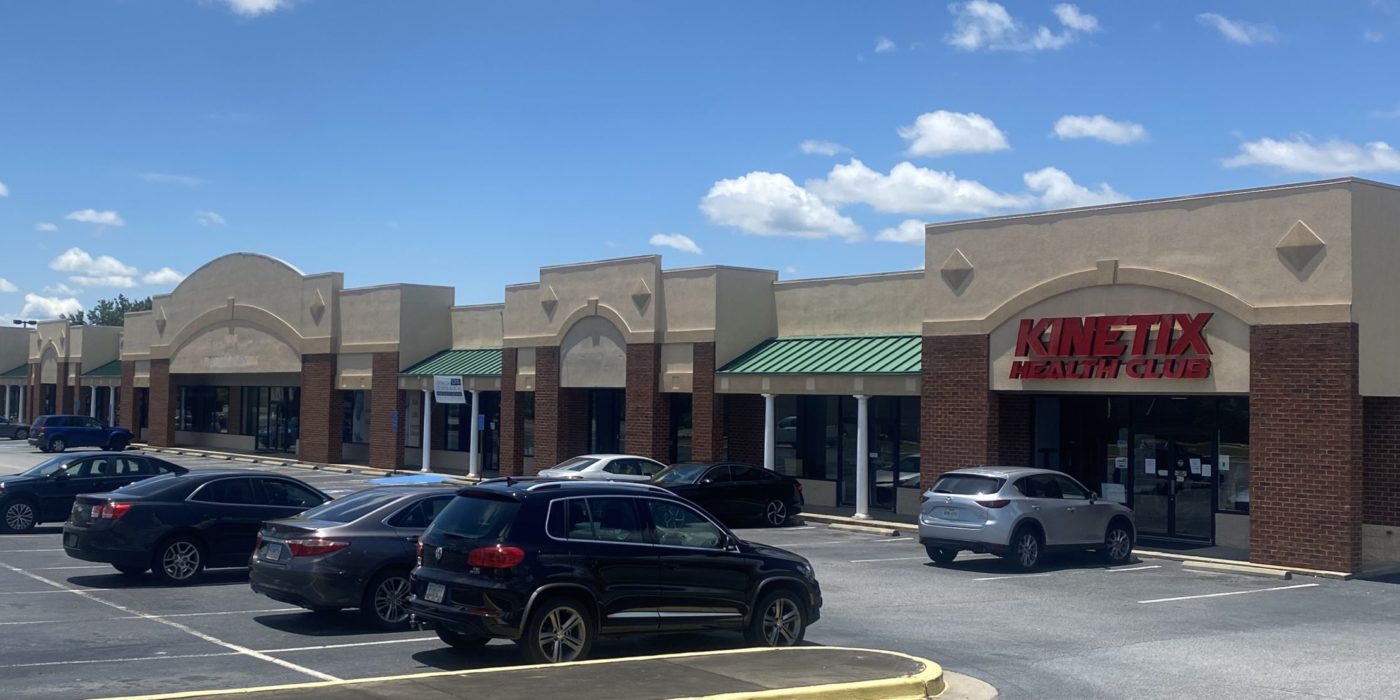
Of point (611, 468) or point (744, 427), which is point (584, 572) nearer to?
point (611, 468)

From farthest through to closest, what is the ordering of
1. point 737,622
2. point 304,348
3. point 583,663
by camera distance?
point 304,348
point 737,622
point 583,663

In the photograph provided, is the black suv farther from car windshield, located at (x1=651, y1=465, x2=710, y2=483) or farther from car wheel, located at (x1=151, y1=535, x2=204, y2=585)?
car windshield, located at (x1=651, y1=465, x2=710, y2=483)

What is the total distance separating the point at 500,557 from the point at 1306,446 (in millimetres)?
14313

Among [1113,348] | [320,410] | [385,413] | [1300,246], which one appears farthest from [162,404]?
[1300,246]

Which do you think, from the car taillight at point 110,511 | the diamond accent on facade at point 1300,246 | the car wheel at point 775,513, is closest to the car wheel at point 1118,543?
the diamond accent on facade at point 1300,246

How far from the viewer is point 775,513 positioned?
88.0 feet

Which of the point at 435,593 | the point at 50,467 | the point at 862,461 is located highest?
the point at 862,461

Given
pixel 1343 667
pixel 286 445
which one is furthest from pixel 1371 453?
pixel 286 445

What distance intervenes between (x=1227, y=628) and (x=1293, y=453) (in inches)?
247

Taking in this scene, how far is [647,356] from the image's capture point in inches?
1284

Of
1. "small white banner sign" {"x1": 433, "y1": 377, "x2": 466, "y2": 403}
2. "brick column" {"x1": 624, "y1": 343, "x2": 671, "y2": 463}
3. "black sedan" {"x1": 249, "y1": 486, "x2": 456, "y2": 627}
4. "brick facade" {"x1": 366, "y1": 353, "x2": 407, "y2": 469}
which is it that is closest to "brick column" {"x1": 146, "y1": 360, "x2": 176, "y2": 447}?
"brick facade" {"x1": 366, "y1": 353, "x2": 407, "y2": 469}

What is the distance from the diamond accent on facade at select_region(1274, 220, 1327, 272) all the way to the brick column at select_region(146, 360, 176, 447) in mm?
45125

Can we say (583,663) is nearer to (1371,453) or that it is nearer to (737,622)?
(737,622)

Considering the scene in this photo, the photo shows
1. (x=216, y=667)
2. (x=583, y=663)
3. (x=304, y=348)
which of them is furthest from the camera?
(x=304, y=348)
